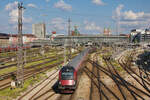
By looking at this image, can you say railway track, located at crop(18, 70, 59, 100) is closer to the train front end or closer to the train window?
the train front end

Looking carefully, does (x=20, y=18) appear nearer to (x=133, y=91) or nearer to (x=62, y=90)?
(x=62, y=90)

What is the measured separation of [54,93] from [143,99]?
9693mm

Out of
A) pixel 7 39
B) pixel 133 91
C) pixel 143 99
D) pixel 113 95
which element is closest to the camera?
pixel 143 99

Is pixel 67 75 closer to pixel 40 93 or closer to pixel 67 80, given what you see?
pixel 67 80

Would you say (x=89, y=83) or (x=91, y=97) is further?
(x=89, y=83)

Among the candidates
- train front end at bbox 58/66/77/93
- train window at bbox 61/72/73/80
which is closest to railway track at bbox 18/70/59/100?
train front end at bbox 58/66/77/93

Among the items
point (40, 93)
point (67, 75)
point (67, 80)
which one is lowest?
point (40, 93)

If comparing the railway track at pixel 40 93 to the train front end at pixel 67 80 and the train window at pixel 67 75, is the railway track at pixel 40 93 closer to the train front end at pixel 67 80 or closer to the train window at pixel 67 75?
the train front end at pixel 67 80

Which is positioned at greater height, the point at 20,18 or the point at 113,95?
the point at 20,18

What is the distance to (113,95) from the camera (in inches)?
773

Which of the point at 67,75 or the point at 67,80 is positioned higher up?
the point at 67,75

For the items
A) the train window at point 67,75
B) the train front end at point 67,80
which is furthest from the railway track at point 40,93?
the train window at point 67,75

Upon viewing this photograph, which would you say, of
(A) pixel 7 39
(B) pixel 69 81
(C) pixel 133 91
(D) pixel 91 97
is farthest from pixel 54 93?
(A) pixel 7 39

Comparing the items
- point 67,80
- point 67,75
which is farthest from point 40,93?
point 67,75
